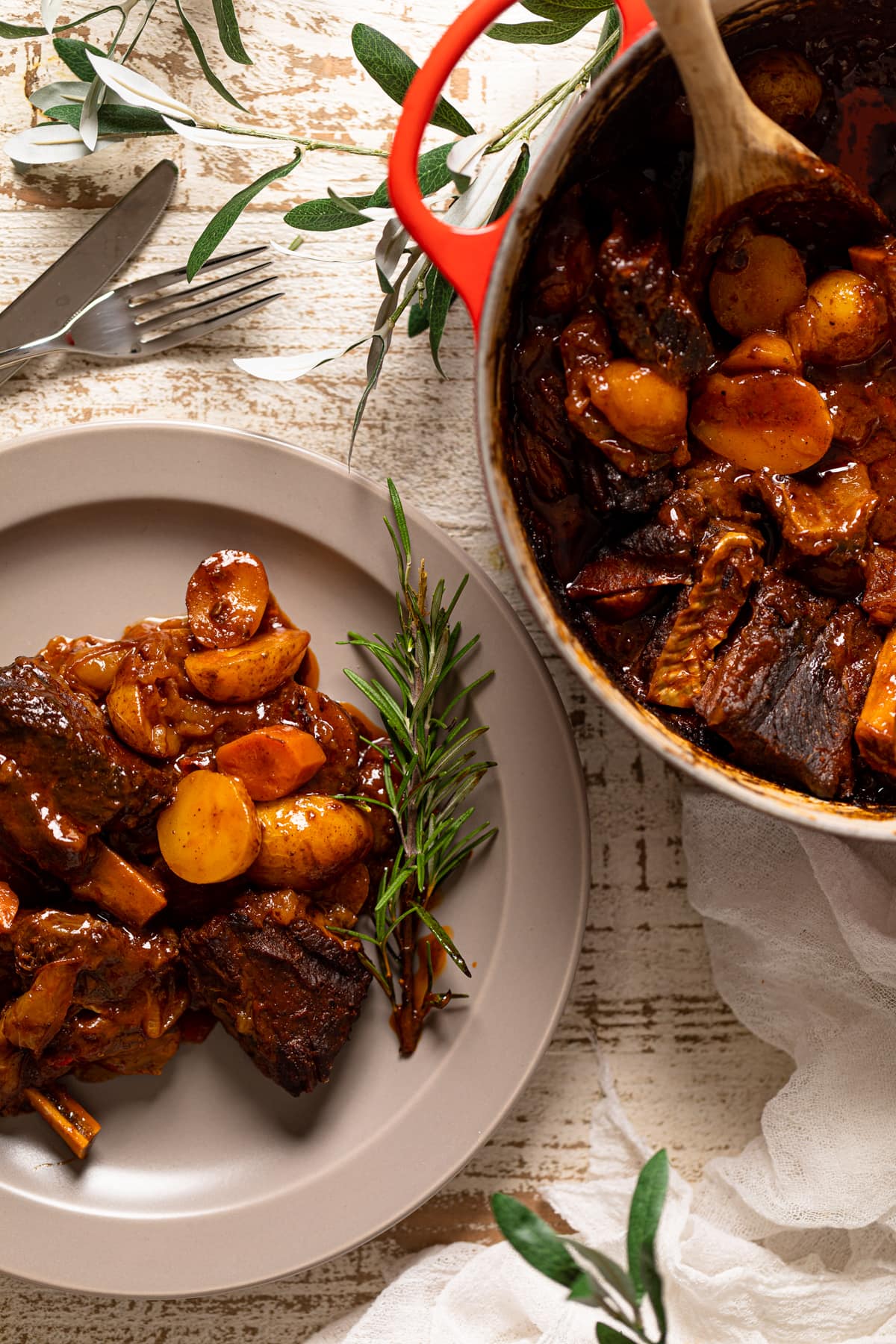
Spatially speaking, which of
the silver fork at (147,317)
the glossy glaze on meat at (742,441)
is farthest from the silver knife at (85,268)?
the glossy glaze on meat at (742,441)

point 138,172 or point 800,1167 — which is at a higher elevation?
point 138,172

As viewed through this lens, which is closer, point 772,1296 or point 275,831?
→ point 275,831

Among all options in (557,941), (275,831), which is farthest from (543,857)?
(275,831)

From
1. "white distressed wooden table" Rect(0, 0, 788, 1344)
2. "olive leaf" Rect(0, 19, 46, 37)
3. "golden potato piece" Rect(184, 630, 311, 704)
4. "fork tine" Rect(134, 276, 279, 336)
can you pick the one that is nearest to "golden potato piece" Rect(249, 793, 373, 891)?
"golden potato piece" Rect(184, 630, 311, 704)

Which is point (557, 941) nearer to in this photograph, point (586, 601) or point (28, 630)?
point (586, 601)

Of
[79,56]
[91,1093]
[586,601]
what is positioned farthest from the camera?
[91,1093]

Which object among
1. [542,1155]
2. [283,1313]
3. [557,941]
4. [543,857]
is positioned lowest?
[283,1313]

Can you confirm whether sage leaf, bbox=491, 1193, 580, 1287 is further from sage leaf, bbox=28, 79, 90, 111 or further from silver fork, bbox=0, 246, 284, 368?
sage leaf, bbox=28, 79, 90, 111
